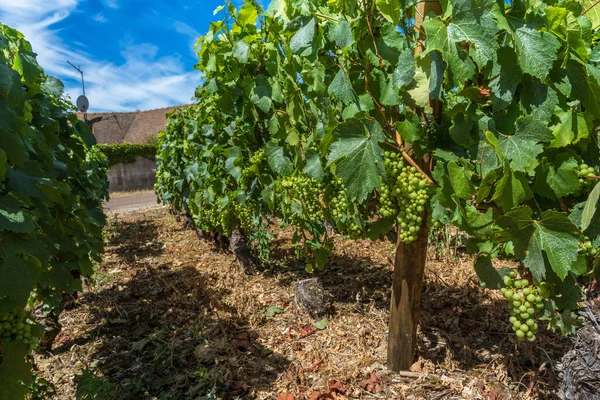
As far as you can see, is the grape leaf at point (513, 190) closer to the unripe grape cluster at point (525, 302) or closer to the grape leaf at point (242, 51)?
the unripe grape cluster at point (525, 302)

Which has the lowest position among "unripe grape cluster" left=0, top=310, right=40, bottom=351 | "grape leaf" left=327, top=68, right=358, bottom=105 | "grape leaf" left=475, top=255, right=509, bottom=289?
"unripe grape cluster" left=0, top=310, right=40, bottom=351

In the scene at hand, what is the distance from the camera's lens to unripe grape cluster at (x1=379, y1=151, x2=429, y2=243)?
69.3 inches

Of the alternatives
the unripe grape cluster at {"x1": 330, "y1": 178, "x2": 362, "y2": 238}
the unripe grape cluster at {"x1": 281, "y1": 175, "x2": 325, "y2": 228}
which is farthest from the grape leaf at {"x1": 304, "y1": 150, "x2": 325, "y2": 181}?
the unripe grape cluster at {"x1": 281, "y1": 175, "x2": 325, "y2": 228}

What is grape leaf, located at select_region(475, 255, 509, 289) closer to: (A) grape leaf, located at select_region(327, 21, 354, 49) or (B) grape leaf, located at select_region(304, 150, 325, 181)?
(B) grape leaf, located at select_region(304, 150, 325, 181)

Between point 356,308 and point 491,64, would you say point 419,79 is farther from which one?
point 356,308

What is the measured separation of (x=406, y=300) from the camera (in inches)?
92.1

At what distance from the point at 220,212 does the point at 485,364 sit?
112 inches

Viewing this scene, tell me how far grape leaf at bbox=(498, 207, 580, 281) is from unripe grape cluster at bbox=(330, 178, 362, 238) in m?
0.99

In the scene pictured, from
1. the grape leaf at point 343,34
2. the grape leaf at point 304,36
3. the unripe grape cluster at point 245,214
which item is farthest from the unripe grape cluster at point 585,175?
the unripe grape cluster at point 245,214

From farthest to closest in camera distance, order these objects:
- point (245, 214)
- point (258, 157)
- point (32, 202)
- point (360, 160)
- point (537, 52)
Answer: point (245, 214), point (258, 157), point (32, 202), point (360, 160), point (537, 52)

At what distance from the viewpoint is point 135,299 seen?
4.15m

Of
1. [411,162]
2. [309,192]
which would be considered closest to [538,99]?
[411,162]

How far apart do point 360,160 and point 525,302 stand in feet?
2.71

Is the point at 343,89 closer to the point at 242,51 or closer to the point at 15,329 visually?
the point at 242,51
